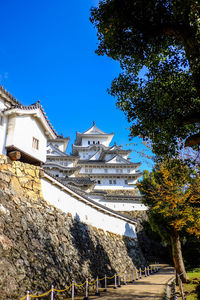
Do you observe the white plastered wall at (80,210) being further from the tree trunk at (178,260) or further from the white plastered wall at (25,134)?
the tree trunk at (178,260)

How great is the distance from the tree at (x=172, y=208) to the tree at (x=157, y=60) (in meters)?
4.66

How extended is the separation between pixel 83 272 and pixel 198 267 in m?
18.2

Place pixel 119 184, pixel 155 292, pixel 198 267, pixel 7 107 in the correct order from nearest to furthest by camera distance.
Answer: pixel 155 292, pixel 7 107, pixel 198 267, pixel 119 184

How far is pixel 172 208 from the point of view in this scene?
48.1 ft

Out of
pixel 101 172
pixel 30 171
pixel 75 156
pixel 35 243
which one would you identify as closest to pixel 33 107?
pixel 30 171

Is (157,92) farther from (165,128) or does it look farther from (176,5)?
(176,5)

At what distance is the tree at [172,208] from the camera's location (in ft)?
42.7

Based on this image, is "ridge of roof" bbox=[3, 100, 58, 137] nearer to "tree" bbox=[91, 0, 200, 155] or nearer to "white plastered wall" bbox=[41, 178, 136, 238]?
"white plastered wall" bbox=[41, 178, 136, 238]

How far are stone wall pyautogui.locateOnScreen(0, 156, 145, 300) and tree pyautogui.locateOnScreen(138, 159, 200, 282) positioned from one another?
5.29m

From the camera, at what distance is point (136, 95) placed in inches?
349

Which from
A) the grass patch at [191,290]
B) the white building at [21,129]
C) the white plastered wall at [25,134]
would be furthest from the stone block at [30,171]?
the grass patch at [191,290]

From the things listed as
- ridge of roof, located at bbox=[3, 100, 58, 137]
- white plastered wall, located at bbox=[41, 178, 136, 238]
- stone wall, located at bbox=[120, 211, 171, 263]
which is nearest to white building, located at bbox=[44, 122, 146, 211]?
stone wall, located at bbox=[120, 211, 171, 263]

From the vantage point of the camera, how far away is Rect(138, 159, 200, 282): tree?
13.0 meters

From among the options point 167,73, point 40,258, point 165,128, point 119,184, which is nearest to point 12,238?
point 40,258
